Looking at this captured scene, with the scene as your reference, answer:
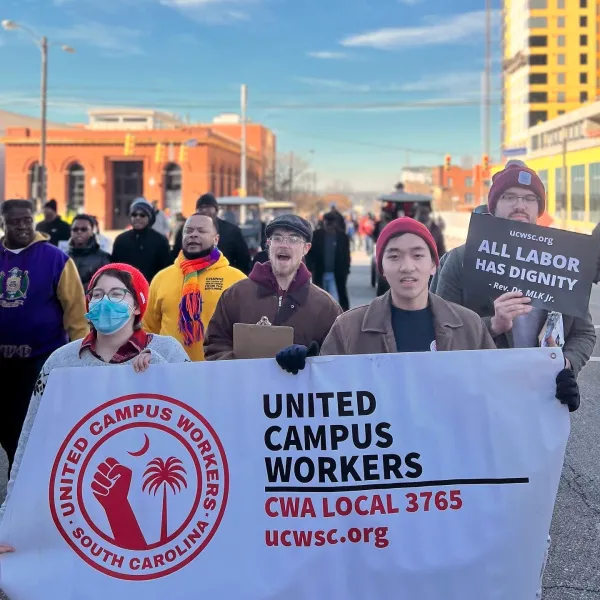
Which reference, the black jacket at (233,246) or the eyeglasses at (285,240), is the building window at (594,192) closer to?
the black jacket at (233,246)

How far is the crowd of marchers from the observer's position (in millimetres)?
3264

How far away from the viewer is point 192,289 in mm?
5281

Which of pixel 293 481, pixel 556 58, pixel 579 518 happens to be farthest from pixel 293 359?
pixel 556 58

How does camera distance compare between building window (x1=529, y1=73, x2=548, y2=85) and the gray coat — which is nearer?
the gray coat

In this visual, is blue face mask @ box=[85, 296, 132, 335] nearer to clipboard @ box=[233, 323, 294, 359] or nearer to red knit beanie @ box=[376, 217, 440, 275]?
clipboard @ box=[233, 323, 294, 359]

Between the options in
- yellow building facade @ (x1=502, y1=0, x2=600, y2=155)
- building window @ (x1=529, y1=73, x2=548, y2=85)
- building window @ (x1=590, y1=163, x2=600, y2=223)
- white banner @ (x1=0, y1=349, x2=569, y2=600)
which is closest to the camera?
white banner @ (x1=0, y1=349, x2=569, y2=600)

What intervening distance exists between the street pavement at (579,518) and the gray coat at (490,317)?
3.55ft

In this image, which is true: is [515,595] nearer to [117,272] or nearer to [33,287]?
[117,272]

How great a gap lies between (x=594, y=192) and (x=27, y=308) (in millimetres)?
33986

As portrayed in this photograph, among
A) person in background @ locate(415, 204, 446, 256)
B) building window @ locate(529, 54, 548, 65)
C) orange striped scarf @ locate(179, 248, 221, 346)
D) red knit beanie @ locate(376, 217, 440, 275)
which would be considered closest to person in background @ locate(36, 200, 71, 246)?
person in background @ locate(415, 204, 446, 256)

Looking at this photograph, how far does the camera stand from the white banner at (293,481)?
9.31 feet

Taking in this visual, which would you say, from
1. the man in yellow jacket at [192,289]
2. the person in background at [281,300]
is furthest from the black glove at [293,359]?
the man in yellow jacket at [192,289]

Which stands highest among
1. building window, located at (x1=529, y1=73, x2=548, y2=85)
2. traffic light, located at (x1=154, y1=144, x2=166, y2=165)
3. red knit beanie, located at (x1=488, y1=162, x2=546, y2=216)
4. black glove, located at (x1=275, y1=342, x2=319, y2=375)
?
building window, located at (x1=529, y1=73, x2=548, y2=85)

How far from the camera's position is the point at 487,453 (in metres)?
2.96
